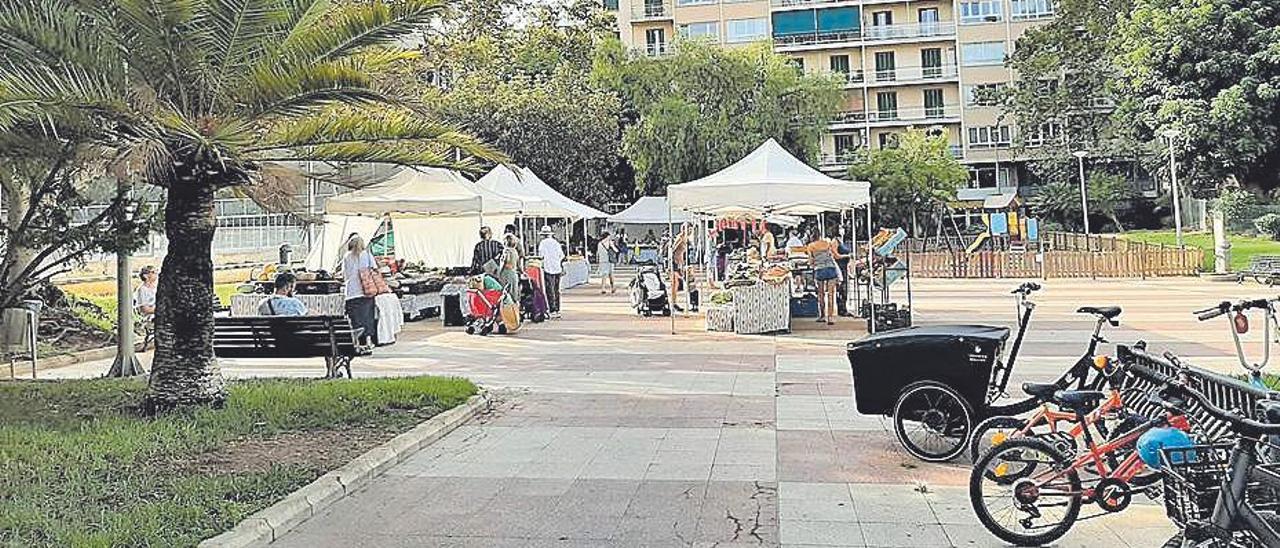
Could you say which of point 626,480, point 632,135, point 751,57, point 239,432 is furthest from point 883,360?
point 751,57

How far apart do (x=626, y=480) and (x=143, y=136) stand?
4609mm

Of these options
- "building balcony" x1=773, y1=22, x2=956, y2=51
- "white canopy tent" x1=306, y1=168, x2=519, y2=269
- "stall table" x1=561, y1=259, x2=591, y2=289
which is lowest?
"stall table" x1=561, y1=259, x2=591, y2=289

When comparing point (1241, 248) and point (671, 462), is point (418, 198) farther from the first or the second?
point (1241, 248)

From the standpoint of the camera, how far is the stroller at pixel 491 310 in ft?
54.9

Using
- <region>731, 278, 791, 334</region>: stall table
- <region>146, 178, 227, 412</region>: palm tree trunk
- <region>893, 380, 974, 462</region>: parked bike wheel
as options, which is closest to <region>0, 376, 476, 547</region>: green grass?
<region>146, 178, 227, 412</region>: palm tree trunk

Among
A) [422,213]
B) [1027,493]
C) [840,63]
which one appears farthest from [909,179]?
[1027,493]

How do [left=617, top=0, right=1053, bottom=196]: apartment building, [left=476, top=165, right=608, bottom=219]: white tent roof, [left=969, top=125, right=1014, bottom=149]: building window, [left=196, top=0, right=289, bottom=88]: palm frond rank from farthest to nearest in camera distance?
[left=969, top=125, right=1014, bottom=149]: building window, [left=617, top=0, right=1053, bottom=196]: apartment building, [left=476, top=165, right=608, bottom=219]: white tent roof, [left=196, top=0, right=289, bottom=88]: palm frond

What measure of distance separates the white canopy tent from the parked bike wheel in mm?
8738

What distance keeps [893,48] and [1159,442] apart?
6398cm

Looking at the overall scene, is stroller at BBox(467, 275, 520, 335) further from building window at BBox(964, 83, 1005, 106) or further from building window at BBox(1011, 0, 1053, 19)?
building window at BBox(1011, 0, 1053, 19)

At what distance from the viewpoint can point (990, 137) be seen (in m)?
64.6

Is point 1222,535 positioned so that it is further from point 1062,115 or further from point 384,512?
point 1062,115

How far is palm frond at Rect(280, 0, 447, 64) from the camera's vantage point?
916 centimetres

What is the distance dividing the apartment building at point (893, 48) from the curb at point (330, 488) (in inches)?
2216
